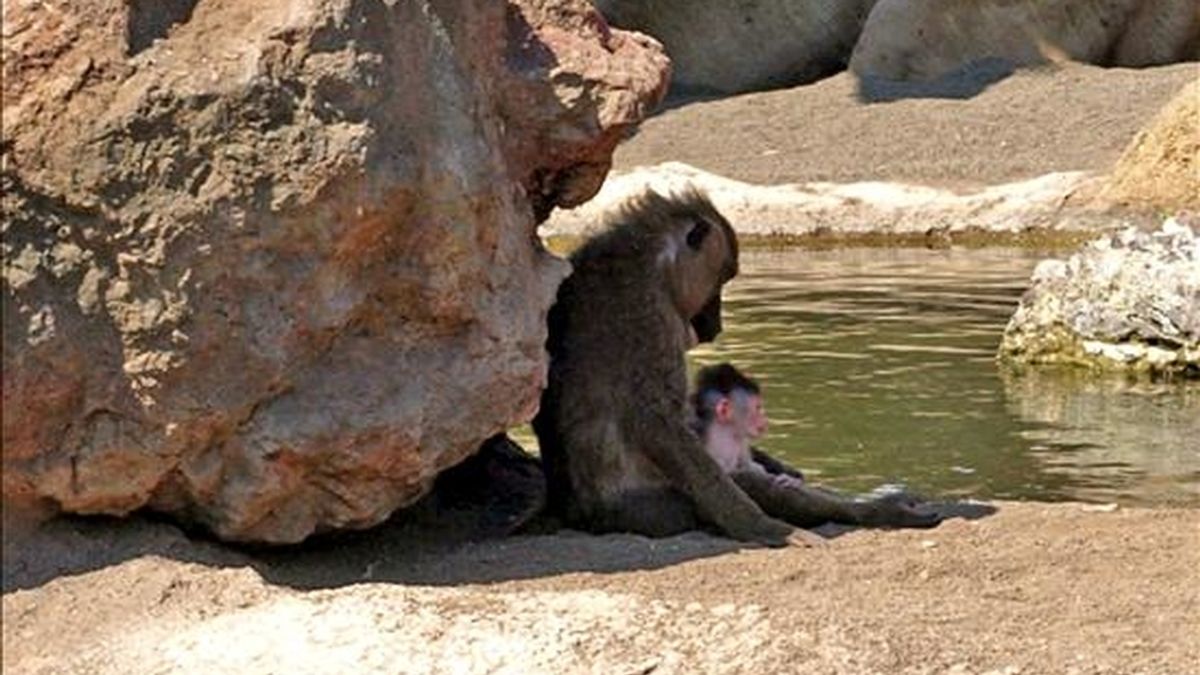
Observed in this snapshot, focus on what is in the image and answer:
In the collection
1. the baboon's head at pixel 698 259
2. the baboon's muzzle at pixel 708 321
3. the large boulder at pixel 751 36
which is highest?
the large boulder at pixel 751 36

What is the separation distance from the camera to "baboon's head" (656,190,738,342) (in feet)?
27.1

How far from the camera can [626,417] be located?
7840 mm

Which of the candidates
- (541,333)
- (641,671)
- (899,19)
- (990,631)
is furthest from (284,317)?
(899,19)

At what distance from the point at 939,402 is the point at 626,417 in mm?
3976

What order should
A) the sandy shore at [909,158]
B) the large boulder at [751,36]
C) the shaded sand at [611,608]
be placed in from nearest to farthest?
the shaded sand at [611,608] → the sandy shore at [909,158] → the large boulder at [751,36]

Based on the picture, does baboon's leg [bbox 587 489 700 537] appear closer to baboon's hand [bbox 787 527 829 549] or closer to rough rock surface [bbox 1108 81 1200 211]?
baboon's hand [bbox 787 527 829 549]

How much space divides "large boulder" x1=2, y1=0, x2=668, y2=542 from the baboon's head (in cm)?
132

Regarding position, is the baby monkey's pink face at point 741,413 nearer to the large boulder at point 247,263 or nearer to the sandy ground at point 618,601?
the sandy ground at point 618,601

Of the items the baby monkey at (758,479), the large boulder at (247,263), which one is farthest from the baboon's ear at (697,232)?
the large boulder at (247,263)

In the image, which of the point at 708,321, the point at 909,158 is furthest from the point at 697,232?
the point at 909,158

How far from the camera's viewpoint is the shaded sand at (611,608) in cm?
591

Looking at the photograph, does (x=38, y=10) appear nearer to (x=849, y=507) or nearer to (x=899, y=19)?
(x=849, y=507)

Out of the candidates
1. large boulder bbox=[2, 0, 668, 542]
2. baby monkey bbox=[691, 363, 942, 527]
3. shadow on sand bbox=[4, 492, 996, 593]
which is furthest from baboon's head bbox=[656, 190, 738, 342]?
large boulder bbox=[2, 0, 668, 542]

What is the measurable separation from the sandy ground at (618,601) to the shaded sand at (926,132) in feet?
43.2
